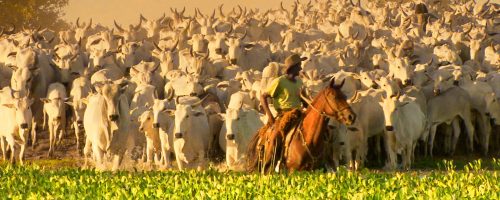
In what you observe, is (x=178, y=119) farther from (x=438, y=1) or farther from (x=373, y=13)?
(x=438, y=1)

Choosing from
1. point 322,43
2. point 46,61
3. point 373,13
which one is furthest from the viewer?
point 373,13

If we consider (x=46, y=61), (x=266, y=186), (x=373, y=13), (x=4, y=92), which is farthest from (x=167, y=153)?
(x=373, y=13)

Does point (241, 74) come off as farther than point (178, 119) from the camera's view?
Yes

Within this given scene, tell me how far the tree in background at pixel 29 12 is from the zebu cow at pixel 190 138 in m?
42.5

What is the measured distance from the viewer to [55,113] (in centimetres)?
3488

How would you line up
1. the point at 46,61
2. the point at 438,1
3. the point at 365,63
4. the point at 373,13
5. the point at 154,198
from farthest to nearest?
the point at 438,1 → the point at 373,13 → the point at 365,63 → the point at 46,61 → the point at 154,198

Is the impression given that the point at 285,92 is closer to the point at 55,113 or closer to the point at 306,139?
the point at 306,139

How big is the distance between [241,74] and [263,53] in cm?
653

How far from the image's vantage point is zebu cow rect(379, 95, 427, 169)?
30289mm

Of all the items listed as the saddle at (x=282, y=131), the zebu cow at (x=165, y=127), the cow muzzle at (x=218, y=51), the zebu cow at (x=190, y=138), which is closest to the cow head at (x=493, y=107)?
the zebu cow at (x=190, y=138)

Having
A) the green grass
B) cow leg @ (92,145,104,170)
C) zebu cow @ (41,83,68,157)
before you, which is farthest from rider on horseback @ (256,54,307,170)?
zebu cow @ (41,83,68,157)

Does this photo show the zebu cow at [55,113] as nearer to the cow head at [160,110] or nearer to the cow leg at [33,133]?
the cow leg at [33,133]

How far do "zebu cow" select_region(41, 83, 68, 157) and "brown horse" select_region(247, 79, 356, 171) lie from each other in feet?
49.9

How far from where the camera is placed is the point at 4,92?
3416 cm
